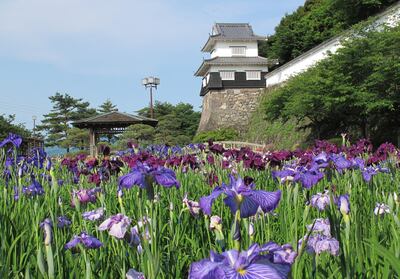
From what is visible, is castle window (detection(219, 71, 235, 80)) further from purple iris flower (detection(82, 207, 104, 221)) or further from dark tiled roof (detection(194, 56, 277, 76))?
purple iris flower (detection(82, 207, 104, 221))

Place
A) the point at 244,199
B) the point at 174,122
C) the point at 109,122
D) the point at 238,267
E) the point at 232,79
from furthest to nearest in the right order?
the point at 174,122
the point at 232,79
the point at 109,122
the point at 244,199
the point at 238,267

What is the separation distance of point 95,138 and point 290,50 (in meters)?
17.5

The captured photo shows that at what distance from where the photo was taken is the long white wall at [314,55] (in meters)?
19.1

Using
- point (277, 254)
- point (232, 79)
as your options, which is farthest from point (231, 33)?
point (277, 254)

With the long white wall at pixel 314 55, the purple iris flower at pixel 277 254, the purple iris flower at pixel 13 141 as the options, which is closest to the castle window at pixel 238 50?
the long white wall at pixel 314 55

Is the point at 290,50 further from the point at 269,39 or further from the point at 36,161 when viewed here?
the point at 36,161

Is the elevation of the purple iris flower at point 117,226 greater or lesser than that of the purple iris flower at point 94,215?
greater

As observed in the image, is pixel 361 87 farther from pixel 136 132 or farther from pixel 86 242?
pixel 136 132

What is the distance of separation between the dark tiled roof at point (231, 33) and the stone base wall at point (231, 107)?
190 inches

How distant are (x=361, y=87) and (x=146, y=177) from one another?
48.0 feet

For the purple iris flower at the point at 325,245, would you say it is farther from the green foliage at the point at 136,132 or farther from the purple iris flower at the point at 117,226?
the green foliage at the point at 136,132

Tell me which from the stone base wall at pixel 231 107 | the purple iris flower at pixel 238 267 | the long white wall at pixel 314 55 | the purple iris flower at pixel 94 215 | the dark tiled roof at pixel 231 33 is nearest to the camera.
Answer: the purple iris flower at pixel 238 267

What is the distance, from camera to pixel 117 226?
1.51 metres

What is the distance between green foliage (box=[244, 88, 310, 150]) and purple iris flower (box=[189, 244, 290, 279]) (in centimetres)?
2145
